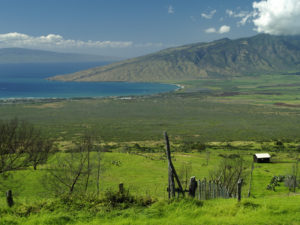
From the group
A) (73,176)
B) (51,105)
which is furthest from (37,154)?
(51,105)

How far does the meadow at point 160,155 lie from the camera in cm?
1237

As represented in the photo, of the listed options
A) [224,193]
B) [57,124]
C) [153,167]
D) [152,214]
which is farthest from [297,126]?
[152,214]

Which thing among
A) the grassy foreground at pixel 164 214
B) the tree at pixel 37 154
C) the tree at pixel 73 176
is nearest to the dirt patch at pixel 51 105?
the tree at pixel 37 154

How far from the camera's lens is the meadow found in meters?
12.4

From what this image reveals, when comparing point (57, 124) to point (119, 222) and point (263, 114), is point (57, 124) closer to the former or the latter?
point (263, 114)

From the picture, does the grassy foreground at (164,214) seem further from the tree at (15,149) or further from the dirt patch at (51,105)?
the dirt patch at (51,105)

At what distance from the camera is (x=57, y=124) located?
129m

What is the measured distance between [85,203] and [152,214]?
3.49 m

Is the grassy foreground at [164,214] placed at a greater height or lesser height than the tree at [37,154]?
greater

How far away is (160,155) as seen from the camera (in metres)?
57.1

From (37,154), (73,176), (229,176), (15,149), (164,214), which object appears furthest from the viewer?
(15,149)

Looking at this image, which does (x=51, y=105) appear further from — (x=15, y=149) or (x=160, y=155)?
(x=15, y=149)

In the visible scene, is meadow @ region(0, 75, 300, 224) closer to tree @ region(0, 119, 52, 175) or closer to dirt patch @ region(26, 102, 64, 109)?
dirt patch @ region(26, 102, 64, 109)

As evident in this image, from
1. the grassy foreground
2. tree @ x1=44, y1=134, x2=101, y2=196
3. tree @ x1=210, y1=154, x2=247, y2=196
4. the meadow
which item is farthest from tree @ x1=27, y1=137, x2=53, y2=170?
the grassy foreground
